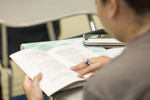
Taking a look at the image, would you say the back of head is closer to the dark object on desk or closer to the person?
the person

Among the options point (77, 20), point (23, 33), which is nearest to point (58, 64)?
point (23, 33)

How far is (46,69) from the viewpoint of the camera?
2.11ft

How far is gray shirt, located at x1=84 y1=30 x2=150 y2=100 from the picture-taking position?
0.35 m

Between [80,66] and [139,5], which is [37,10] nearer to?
[80,66]

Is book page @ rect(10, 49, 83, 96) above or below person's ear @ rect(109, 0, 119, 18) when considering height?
below

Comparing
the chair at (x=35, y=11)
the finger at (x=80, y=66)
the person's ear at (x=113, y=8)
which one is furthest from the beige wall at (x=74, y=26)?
the person's ear at (x=113, y=8)

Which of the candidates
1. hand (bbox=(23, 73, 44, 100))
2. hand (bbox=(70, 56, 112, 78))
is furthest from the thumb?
hand (bbox=(70, 56, 112, 78))

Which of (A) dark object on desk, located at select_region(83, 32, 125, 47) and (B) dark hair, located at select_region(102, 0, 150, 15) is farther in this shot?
(A) dark object on desk, located at select_region(83, 32, 125, 47)

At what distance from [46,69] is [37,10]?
2.23 ft

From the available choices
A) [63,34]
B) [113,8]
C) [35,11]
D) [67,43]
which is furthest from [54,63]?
[63,34]

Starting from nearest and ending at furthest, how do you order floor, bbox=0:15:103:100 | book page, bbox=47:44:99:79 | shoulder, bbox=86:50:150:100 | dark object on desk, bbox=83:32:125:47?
shoulder, bbox=86:50:150:100
book page, bbox=47:44:99:79
dark object on desk, bbox=83:32:125:47
floor, bbox=0:15:103:100

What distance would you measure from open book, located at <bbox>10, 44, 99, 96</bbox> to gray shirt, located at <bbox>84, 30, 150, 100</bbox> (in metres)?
0.21

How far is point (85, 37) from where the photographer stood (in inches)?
34.5

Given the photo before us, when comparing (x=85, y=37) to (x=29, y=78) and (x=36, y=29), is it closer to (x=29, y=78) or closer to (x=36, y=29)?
(x=29, y=78)
